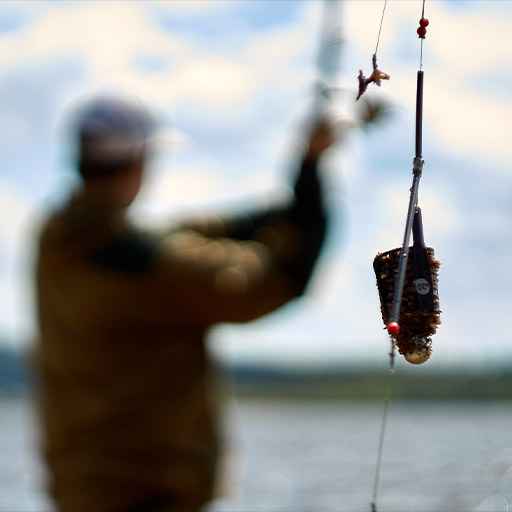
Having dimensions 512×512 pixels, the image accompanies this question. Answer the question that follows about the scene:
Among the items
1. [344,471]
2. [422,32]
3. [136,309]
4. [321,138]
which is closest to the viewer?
[136,309]

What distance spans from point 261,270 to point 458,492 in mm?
24721

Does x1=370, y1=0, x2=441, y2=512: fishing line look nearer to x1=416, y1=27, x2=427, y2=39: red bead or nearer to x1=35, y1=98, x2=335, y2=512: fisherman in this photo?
x1=416, y1=27, x2=427, y2=39: red bead

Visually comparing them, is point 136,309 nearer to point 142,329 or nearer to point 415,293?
point 142,329

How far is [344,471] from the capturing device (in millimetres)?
43094

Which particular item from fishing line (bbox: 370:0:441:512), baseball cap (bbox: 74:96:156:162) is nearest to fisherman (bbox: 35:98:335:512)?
baseball cap (bbox: 74:96:156:162)

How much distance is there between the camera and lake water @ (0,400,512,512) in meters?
18.5

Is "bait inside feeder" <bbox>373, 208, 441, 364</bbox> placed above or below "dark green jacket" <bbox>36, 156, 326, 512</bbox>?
above

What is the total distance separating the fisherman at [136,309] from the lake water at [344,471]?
0.65 ft

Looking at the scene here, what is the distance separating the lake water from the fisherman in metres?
0.20

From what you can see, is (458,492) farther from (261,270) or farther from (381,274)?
(261,270)

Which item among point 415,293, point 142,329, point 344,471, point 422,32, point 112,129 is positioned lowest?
point 142,329

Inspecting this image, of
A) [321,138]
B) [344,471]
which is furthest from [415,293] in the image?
[344,471]

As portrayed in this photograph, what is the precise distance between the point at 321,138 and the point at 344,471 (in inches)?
1551

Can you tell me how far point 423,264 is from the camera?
976 centimetres
